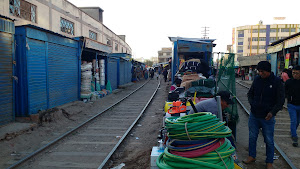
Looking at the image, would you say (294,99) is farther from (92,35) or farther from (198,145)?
(92,35)

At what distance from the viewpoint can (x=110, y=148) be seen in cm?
585

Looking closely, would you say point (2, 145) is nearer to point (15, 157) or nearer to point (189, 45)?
point (15, 157)

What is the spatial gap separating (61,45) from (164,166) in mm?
9643

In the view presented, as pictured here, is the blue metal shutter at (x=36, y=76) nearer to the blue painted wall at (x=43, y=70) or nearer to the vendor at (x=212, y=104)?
the blue painted wall at (x=43, y=70)

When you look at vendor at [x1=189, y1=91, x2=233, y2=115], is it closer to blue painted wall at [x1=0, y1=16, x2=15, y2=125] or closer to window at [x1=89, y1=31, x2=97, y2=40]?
blue painted wall at [x1=0, y1=16, x2=15, y2=125]

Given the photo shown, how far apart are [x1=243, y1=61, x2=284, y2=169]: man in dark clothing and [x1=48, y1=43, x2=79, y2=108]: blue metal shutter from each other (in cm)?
821

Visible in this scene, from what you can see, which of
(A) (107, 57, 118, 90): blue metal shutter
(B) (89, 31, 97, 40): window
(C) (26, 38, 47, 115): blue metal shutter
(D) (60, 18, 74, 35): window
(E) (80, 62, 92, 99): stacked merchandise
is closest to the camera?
(C) (26, 38, 47, 115): blue metal shutter

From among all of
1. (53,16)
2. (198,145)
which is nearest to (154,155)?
(198,145)

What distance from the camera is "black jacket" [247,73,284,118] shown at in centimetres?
405

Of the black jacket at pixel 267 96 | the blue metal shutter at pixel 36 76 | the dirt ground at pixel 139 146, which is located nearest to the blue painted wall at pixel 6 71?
the blue metal shutter at pixel 36 76

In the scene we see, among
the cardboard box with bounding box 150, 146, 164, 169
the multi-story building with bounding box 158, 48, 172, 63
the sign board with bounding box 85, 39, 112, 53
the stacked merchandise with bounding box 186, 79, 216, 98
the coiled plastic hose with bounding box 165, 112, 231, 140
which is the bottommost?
the cardboard box with bounding box 150, 146, 164, 169

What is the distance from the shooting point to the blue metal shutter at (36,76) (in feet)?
26.8

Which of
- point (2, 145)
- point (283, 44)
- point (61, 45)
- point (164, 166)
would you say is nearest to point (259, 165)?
point (164, 166)

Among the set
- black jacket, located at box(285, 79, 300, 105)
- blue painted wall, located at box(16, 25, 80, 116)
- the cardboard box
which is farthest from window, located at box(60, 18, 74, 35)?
the cardboard box
